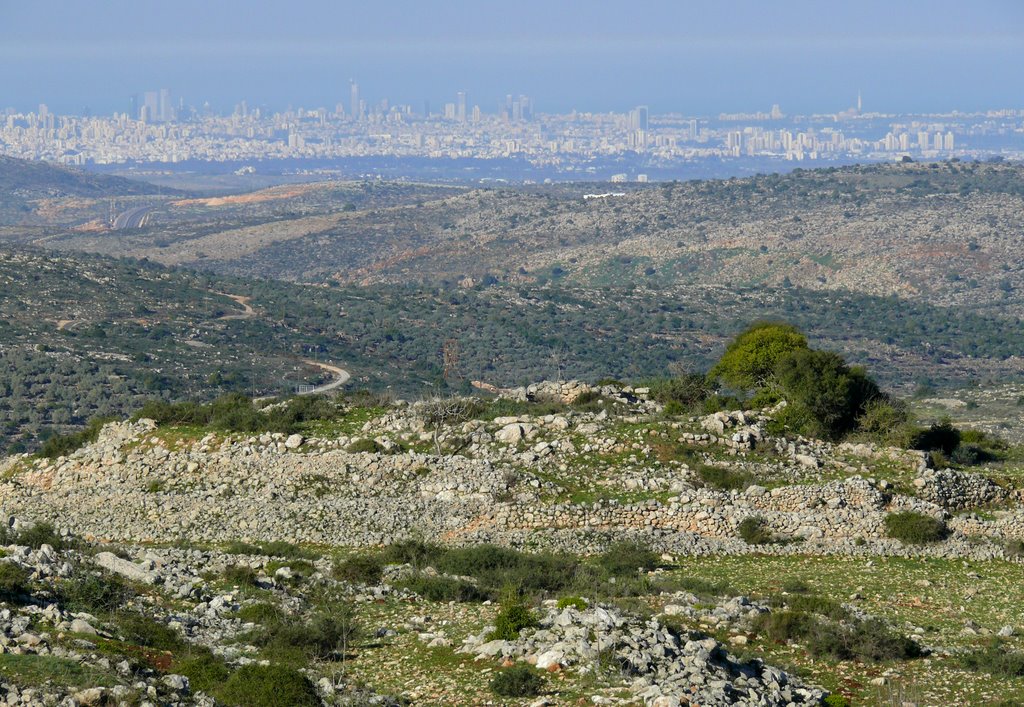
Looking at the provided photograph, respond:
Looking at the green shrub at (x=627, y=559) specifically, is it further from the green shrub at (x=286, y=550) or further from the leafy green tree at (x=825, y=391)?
the leafy green tree at (x=825, y=391)

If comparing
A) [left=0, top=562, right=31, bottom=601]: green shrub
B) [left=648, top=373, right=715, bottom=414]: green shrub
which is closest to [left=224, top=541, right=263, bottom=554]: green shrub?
[left=0, top=562, right=31, bottom=601]: green shrub

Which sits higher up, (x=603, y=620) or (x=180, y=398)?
(x=603, y=620)

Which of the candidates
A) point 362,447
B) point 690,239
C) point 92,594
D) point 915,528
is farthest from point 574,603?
point 690,239

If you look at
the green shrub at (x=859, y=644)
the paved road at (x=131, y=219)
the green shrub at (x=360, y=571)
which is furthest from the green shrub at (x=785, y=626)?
the paved road at (x=131, y=219)

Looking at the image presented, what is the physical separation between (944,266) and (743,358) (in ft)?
264

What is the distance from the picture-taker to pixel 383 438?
28.2 metres

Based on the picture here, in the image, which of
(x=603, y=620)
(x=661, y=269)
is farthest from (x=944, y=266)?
(x=603, y=620)

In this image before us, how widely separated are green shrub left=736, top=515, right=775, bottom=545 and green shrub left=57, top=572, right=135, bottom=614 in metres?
11.0

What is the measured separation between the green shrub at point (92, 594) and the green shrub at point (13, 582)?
0.47m

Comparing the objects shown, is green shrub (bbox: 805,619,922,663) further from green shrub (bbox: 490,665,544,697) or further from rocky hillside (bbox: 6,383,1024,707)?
green shrub (bbox: 490,665,544,697)

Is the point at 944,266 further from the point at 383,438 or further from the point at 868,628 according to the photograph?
the point at 868,628

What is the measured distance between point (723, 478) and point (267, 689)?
13.5m

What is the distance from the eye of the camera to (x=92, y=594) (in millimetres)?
17641

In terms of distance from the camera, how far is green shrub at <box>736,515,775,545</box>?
2389cm
